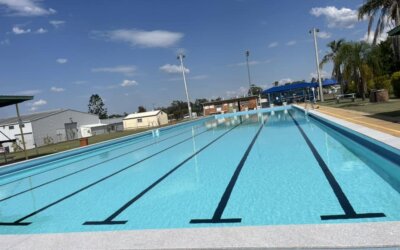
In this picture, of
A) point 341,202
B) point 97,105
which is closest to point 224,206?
point 341,202

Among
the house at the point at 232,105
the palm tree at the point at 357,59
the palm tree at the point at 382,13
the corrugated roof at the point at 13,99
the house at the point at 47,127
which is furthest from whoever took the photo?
the house at the point at 232,105

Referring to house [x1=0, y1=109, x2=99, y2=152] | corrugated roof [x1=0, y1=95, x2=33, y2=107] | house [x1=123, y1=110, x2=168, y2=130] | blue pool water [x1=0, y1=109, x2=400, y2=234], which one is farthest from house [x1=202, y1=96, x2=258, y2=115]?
blue pool water [x1=0, y1=109, x2=400, y2=234]

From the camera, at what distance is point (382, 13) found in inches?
747

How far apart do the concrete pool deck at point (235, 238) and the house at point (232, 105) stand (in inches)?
1515

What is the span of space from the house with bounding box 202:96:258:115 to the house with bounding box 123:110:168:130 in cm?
604

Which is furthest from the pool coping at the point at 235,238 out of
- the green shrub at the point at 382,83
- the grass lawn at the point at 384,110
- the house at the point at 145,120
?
the house at the point at 145,120

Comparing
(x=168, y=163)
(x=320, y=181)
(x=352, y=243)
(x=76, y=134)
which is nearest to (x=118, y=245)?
(x=352, y=243)

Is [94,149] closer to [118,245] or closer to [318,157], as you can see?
[318,157]

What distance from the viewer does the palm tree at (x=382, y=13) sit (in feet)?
59.3

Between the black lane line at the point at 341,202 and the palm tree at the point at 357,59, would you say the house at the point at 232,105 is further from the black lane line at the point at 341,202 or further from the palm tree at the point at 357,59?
the black lane line at the point at 341,202

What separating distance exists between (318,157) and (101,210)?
465 centimetres

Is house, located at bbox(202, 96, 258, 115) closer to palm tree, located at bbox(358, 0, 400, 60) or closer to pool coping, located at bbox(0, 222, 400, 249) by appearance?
palm tree, located at bbox(358, 0, 400, 60)

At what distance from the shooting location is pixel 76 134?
1687 inches

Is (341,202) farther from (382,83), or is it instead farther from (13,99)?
(382,83)
